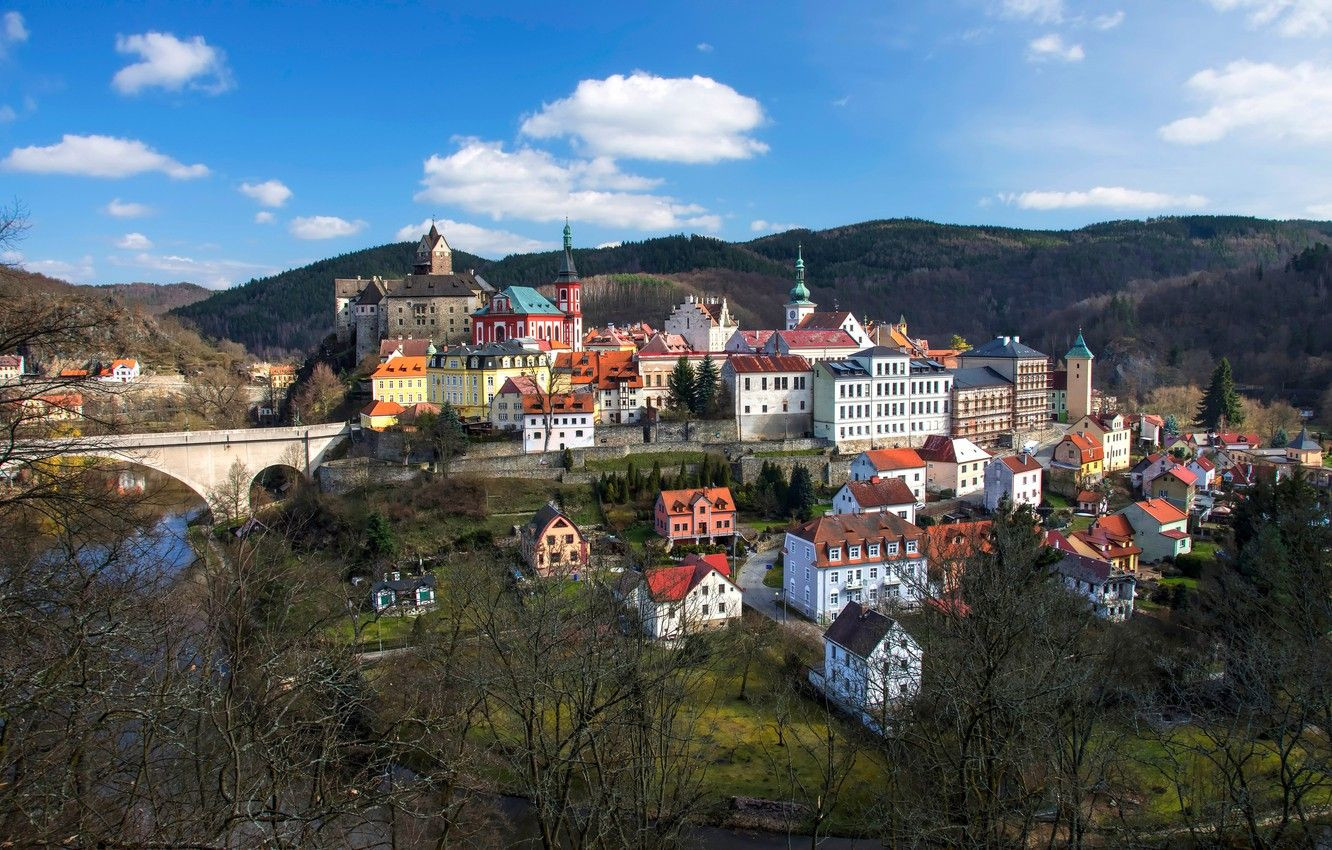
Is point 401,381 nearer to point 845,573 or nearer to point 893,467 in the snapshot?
point 893,467

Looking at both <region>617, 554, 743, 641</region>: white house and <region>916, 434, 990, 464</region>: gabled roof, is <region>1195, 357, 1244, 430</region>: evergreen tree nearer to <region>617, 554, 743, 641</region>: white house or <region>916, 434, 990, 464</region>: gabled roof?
<region>916, 434, 990, 464</region>: gabled roof

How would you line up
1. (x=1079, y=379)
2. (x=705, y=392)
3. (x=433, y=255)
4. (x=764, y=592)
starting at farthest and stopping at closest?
(x=433, y=255), (x=1079, y=379), (x=705, y=392), (x=764, y=592)

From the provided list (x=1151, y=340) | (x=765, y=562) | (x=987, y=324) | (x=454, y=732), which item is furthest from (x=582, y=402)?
(x=987, y=324)

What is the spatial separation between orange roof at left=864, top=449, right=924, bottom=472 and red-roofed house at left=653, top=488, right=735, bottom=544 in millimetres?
6893

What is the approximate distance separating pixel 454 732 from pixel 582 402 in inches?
1025

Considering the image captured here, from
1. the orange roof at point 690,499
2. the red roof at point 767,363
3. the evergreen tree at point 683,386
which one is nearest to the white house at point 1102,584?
the orange roof at point 690,499

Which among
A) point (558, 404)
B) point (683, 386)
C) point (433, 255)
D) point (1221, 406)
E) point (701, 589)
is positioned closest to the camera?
point (701, 589)

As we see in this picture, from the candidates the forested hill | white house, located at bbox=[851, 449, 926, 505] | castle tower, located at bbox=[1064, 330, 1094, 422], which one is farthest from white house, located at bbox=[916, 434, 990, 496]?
the forested hill

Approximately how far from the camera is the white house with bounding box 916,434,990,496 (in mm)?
38531

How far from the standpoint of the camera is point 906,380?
42.7m

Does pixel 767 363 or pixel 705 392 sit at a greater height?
pixel 767 363

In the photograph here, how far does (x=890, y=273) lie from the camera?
128 m

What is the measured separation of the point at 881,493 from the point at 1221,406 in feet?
98.1

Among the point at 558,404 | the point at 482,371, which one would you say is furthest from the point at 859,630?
the point at 482,371
